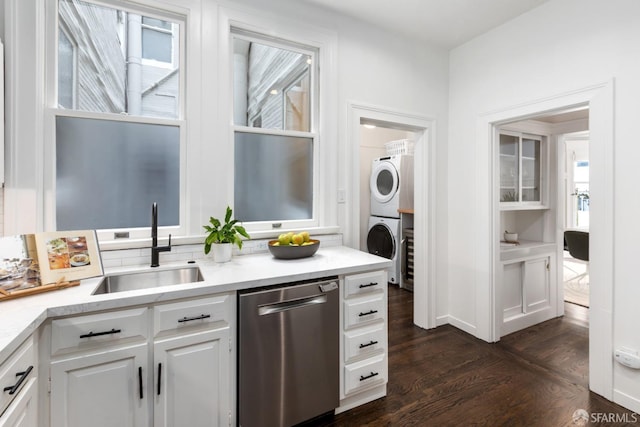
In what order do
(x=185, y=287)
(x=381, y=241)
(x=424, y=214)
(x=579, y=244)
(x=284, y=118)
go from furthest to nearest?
(x=381, y=241) → (x=579, y=244) → (x=424, y=214) → (x=284, y=118) → (x=185, y=287)

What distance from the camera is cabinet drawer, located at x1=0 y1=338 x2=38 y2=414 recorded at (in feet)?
3.07

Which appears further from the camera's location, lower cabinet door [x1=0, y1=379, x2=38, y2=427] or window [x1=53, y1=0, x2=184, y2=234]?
window [x1=53, y1=0, x2=184, y2=234]

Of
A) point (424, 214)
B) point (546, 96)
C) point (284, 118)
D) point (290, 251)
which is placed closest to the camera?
point (290, 251)

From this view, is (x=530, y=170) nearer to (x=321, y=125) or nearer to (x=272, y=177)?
(x=321, y=125)

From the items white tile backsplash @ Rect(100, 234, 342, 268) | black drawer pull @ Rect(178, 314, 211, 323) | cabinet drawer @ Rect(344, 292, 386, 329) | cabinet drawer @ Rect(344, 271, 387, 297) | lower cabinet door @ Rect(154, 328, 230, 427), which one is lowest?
lower cabinet door @ Rect(154, 328, 230, 427)

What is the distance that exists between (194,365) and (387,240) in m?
3.31

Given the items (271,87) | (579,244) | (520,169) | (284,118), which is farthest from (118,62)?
(579,244)

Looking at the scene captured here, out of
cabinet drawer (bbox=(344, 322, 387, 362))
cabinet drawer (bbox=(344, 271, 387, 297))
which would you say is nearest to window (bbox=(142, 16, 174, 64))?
cabinet drawer (bbox=(344, 271, 387, 297))

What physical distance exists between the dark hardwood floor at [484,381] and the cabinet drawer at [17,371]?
56.4 inches

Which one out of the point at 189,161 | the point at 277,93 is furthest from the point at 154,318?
the point at 277,93

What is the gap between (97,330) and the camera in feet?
4.15

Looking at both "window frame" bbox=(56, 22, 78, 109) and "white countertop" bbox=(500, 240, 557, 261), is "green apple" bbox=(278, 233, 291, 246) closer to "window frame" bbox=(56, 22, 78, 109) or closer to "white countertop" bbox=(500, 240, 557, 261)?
"window frame" bbox=(56, 22, 78, 109)

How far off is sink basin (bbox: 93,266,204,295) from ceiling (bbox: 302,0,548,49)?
2.20 m

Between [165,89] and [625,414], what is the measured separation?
11.7ft
